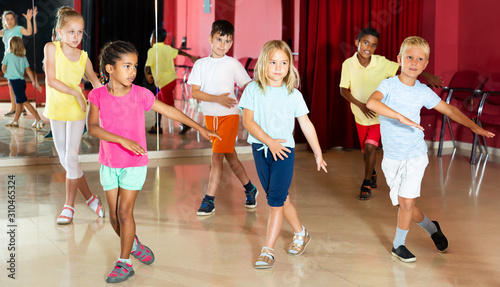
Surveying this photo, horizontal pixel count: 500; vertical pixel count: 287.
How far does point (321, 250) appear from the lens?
9.64 ft

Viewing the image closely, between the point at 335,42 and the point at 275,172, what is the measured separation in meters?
4.05

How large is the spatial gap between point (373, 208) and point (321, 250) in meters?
1.01

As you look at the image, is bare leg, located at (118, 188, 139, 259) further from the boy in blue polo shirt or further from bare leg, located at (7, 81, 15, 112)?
bare leg, located at (7, 81, 15, 112)

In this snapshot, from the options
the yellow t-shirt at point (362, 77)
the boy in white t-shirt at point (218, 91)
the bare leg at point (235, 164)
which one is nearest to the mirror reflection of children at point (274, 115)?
the boy in white t-shirt at point (218, 91)

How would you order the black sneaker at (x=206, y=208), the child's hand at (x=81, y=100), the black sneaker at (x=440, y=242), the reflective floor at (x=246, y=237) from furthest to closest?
the black sneaker at (x=206, y=208) < the child's hand at (x=81, y=100) < the black sneaker at (x=440, y=242) < the reflective floor at (x=246, y=237)

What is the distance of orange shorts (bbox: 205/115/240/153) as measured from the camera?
11.9 ft

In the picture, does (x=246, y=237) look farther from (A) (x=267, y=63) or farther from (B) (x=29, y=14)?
(B) (x=29, y=14)

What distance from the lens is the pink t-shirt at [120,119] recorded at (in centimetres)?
250

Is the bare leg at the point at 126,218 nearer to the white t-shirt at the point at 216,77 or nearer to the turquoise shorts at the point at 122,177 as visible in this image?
the turquoise shorts at the point at 122,177

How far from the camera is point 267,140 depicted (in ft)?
8.57

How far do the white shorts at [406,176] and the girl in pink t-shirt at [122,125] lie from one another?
966mm

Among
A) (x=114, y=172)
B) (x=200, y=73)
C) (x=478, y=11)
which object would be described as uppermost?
(x=478, y=11)

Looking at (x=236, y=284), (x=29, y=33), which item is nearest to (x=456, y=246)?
(x=236, y=284)

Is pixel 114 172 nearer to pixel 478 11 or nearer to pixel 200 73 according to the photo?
pixel 200 73
